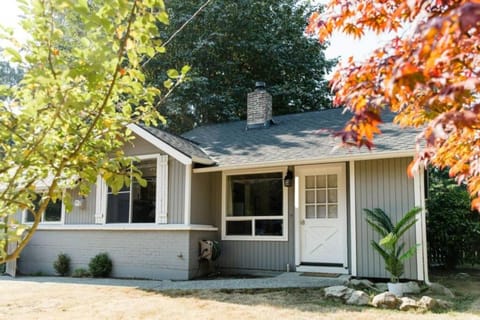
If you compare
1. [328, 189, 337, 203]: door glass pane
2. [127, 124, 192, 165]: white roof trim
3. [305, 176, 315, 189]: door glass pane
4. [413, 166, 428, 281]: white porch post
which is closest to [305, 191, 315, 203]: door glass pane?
[305, 176, 315, 189]: door glass pane

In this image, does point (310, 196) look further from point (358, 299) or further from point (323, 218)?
point (358, 299)

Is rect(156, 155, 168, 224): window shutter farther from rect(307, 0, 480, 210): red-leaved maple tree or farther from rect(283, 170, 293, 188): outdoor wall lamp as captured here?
rect(307, 0, 480, 210): red-leaved maple tree

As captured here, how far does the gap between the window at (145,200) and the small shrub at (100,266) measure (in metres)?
0.85

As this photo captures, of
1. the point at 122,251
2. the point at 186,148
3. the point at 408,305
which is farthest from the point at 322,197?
the point at 122,251

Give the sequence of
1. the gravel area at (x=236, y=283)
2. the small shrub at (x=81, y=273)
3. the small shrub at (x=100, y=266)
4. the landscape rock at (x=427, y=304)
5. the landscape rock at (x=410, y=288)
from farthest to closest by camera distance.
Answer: the small shrub at (x=81, y=273)
the small shrub at (x=100, y=266)
the gravel area at (x=236, y=283)
the landscape rock at (x=410, y=288)
the landscape rock at (x=427, y=304)

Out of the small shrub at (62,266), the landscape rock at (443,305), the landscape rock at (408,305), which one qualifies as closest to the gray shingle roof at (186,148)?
the small shrub at (62,266)

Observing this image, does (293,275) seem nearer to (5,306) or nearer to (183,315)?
(183,315)

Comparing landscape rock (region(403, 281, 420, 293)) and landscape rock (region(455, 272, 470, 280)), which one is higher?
landscape rock (region(403, 281, 420, 293))

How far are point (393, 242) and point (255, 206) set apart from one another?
3442mm

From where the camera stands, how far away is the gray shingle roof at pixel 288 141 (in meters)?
8.12

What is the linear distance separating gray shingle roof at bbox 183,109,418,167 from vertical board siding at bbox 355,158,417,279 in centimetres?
41

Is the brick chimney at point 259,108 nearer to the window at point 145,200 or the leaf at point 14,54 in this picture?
the window at point 145,200

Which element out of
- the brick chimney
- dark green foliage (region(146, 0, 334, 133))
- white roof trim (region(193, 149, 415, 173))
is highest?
dark green foliage (region(146, 0, 334, 133))

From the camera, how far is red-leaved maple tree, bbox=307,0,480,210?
1.58m
